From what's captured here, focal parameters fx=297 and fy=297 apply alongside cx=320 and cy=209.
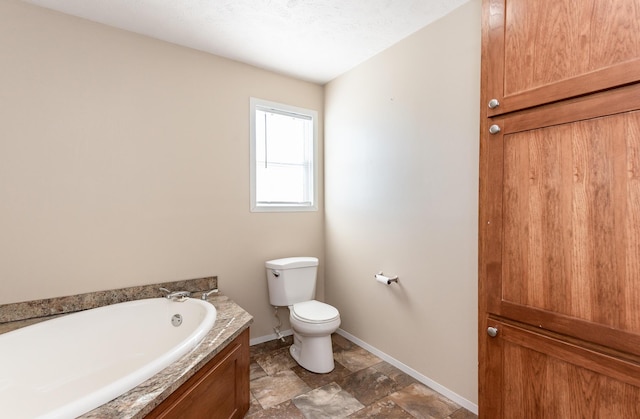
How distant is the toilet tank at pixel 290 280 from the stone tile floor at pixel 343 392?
1.53ft

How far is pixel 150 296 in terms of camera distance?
2.20 m

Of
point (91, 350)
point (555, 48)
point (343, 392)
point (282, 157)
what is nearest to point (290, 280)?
point (343, 392)

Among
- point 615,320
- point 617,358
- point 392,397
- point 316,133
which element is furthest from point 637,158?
point 316,133

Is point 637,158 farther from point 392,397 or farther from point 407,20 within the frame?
point 392,397

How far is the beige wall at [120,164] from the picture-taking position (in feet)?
5.95

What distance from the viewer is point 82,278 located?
199cm

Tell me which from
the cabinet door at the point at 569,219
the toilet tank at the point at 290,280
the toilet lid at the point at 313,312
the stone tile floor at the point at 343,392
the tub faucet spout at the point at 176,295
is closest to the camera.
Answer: the cabinet door at the point at 569,219

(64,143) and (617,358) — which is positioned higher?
(64,143)

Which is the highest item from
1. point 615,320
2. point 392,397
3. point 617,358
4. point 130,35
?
point 130,35

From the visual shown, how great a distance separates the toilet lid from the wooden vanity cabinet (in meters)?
0.52

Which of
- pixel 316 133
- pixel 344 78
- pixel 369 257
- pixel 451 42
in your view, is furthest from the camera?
pixel 316 133

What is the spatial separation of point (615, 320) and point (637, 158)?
1.70 feet

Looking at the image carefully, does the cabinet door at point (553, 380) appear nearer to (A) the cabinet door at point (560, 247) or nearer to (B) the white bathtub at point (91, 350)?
(A) the cabinet door at point (560, 247)

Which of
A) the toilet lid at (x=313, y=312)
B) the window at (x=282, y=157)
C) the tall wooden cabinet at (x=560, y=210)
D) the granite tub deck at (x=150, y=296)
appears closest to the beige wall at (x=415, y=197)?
the window at (x=282, y=157)
